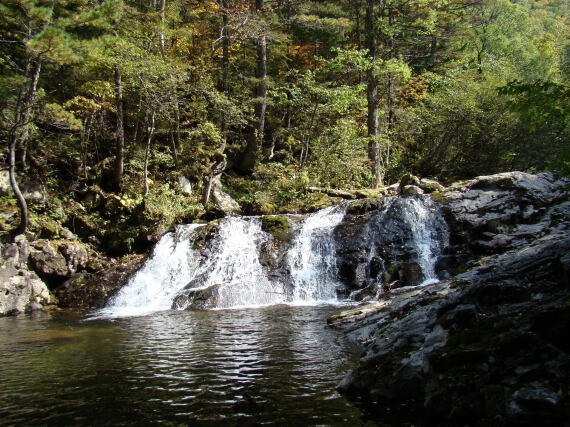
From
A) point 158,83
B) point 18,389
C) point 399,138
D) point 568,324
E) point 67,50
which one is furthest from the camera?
point 399,138

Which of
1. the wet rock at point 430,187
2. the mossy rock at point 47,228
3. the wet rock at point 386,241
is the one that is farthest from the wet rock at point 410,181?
the mossy rock at point 47,228

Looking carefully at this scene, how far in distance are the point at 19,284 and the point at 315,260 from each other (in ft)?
29.4

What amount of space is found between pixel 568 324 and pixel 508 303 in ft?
2.32

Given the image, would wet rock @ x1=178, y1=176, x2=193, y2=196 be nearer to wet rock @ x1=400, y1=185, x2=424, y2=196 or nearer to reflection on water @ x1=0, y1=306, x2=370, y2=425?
wet rock @ x1=400, y1=185, x2=424, y2=196

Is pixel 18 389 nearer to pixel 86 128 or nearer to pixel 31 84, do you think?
pixel 31 84

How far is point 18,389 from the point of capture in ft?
14.2

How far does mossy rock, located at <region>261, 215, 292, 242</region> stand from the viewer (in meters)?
13.4

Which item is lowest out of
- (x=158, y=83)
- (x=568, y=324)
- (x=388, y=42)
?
(x=568, y=324)

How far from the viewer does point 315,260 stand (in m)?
12.4

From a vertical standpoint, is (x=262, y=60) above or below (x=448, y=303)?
above

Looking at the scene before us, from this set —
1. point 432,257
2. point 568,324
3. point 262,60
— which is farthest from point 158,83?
point 568,324

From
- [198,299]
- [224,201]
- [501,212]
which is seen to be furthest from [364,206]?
[224,201]

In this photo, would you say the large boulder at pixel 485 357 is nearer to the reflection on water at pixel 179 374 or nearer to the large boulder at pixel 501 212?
the reflection on water at pixel 179 374

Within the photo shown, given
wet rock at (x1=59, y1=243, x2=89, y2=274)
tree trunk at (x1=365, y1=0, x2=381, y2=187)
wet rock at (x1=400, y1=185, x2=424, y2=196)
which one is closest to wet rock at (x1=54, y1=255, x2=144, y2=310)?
wet rock at (x1=59, y1=243, x2=89, y2=274)
